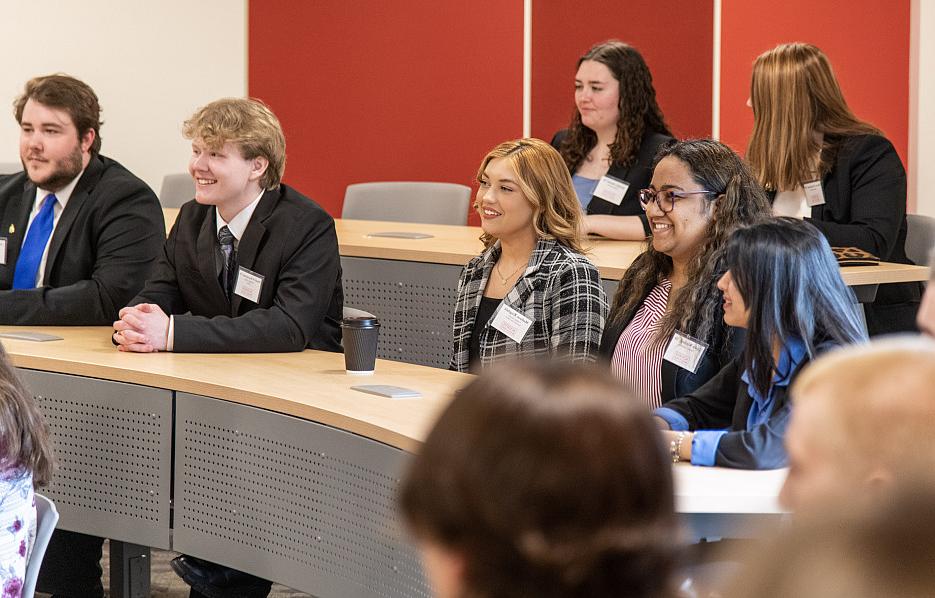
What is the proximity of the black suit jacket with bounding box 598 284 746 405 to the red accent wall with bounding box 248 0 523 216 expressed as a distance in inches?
168

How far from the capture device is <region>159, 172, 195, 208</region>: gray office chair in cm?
595

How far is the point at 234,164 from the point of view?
3.28 meters

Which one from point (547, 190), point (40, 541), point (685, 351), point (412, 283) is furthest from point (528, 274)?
point (40, 541)

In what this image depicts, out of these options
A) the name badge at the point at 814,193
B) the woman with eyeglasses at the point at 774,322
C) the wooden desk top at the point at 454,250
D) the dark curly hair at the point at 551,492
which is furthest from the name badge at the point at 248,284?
the dark curly hair at the point at 551,492

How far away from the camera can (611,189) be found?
4.50 m

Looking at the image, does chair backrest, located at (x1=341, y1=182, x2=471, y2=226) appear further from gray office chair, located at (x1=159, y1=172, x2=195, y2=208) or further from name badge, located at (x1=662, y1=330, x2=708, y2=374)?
name badge, located at (x1=662, y1=330, x2=708, y2=374)

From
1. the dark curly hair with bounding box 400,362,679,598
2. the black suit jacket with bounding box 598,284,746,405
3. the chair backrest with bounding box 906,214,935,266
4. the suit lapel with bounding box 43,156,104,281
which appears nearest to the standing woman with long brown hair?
the chair backrest with bounding box 906,214,935,266

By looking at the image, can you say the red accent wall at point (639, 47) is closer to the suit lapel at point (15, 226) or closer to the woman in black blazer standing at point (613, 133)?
the woman in black blazer standing at point (613, 133)

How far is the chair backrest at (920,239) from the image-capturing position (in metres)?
4.18

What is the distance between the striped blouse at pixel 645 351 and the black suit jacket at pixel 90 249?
163cm

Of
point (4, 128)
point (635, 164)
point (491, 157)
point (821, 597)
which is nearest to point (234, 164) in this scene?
point (491, 157)

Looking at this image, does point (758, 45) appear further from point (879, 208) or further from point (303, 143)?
point (303, 143)

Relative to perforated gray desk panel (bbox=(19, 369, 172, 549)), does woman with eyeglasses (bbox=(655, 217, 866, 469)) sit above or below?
above

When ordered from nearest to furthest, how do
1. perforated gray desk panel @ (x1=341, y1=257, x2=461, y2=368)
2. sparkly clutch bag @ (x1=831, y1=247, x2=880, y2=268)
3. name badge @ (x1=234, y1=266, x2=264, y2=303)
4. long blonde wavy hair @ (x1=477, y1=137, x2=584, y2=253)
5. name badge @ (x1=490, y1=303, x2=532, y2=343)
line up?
1. name badge @ (x1=490, y1=303, x2=532, y2=343)
2. long blonde wavy hair @ (x1=477, y1=137, x2=584, y2=253)
3. name badge @ (x1=234, y1=266, x2=264, y2=303)
4. sparkly clutch bag @ (x1=831, y1=247, x2=880, y2=268)
5. perforated gray desk panel @ (x1=341, y1=257, x2=461, y2=368)
